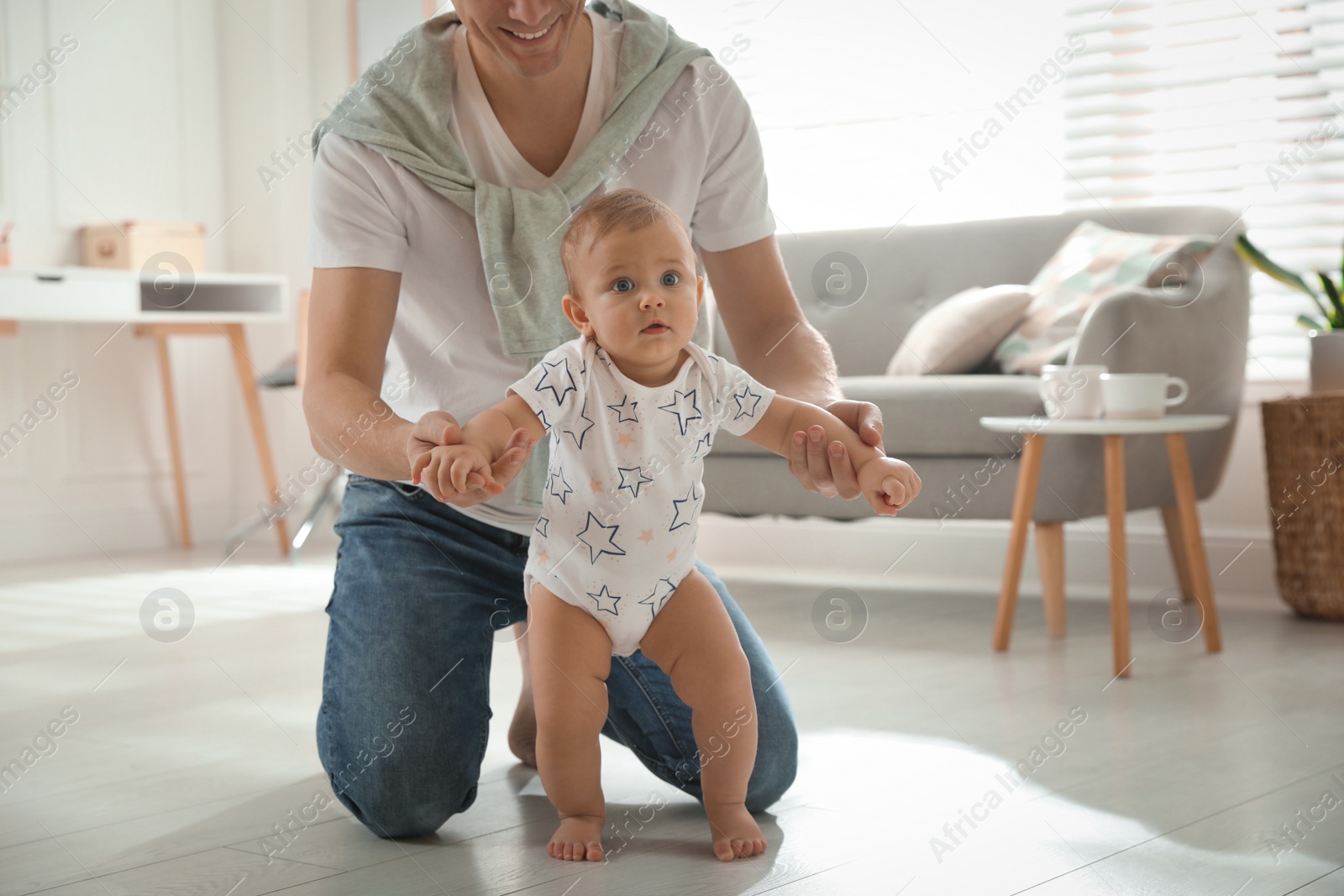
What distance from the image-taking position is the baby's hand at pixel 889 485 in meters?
1.07

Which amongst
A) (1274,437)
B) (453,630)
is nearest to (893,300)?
(1274,437)

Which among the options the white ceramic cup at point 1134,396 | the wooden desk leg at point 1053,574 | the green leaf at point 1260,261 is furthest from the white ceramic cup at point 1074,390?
the green leaf at point 1260,261

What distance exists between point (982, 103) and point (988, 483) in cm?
129

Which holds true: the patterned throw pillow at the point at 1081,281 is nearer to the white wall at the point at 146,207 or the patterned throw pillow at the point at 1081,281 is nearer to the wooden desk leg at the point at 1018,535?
the wooden desk leg at the point at 1018,535

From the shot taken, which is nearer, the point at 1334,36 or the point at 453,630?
the point at 453,630

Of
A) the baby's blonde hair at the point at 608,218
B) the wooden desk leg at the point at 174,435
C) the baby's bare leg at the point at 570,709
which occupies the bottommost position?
the wooden desk leg at the point at 174,435

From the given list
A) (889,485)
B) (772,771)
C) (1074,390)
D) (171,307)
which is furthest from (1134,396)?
(171,307)

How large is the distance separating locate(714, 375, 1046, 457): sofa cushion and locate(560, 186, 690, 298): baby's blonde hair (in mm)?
1460

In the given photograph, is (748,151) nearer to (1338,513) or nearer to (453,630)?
(453,630)

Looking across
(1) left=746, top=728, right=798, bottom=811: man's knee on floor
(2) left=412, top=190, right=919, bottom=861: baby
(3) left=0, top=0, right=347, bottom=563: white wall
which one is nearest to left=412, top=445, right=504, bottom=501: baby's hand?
(2) left=412, top=190, right=919, bottom=861: baby

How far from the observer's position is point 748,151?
1472mm

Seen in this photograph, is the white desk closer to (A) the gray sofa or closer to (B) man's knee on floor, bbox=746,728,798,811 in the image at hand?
(A) the gray sofa

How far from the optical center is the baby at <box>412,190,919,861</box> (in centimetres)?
115

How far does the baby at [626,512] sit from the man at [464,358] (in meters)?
0.14
